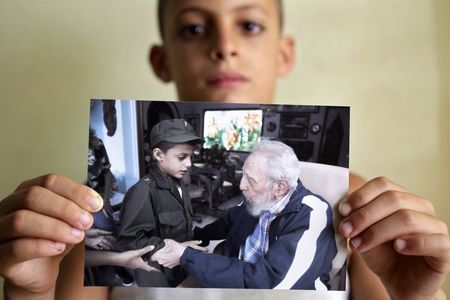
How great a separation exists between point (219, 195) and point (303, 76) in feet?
1.05

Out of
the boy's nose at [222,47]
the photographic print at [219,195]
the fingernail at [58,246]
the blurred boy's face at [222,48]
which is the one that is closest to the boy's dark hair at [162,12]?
the blurred boy's face at [222,48]

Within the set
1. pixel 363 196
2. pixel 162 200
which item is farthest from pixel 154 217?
pixel 363 196

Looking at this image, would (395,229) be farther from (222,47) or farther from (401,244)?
(222,47)

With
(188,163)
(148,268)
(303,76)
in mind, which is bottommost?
(148,268)

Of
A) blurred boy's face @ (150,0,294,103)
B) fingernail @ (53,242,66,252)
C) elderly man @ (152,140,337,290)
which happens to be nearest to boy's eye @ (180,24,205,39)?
blurred boy's face @ (150,0,294,103)

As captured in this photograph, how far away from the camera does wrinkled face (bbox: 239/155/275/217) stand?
46cm

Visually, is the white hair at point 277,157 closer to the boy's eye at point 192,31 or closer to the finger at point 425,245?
the finger at point 425,245

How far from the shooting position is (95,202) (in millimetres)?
438

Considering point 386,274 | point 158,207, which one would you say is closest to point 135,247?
point 158,207

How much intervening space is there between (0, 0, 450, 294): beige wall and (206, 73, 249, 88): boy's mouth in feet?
0.32

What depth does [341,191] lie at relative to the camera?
1.52ft

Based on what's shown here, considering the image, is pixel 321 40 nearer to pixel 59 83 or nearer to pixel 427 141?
pixel 427 141

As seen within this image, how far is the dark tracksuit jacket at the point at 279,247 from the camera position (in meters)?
0.46

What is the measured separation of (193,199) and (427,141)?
0.45 meters
